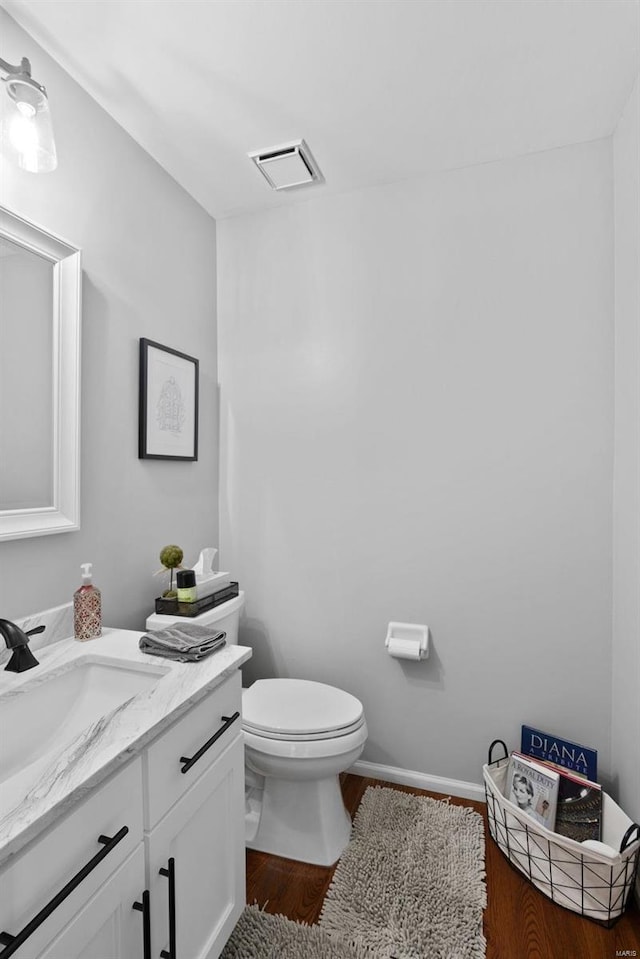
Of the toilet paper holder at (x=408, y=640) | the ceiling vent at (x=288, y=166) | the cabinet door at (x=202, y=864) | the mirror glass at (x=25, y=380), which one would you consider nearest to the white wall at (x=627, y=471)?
the toilet paper holder at (x=408, y=640)

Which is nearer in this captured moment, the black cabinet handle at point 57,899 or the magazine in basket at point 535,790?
the black cabinet handle at point 57,899

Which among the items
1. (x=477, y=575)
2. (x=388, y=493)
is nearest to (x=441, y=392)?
(x=388, y=493)

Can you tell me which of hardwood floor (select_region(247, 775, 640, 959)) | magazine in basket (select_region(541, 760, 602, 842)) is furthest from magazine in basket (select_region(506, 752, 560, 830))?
hardwood floor (select_region(247, 775, 640, 959))

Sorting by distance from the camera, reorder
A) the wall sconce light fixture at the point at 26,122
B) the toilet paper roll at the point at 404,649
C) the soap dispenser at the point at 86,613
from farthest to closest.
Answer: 1. the toilet paper roll at the point at 404,649
2. the soap dispenser at the point at 86,613
3. the wall sconce light fixture at the point at 26,122

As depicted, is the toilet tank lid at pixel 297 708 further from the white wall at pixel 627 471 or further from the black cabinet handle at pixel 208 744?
the white wall at pixel 627 471

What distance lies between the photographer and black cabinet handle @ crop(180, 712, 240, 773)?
1027 millimetres

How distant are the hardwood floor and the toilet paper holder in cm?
66

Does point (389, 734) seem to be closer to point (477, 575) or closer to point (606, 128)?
point (477, 575)

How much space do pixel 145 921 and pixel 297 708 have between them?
2.82 feet

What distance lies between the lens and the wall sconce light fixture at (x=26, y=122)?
1139mm

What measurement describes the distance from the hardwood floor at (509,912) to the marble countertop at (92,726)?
84 centimetres

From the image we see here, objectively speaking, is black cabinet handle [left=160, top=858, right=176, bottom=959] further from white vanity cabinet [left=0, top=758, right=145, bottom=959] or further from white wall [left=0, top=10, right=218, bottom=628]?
white wall [left=0, top=10, right=218, bottom=628]

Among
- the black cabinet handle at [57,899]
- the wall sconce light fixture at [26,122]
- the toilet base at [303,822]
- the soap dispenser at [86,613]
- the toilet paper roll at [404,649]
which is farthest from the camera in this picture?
the toilet paper roll at [404,649]

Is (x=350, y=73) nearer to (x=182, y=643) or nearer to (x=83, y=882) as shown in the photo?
(x=182, y=643)
